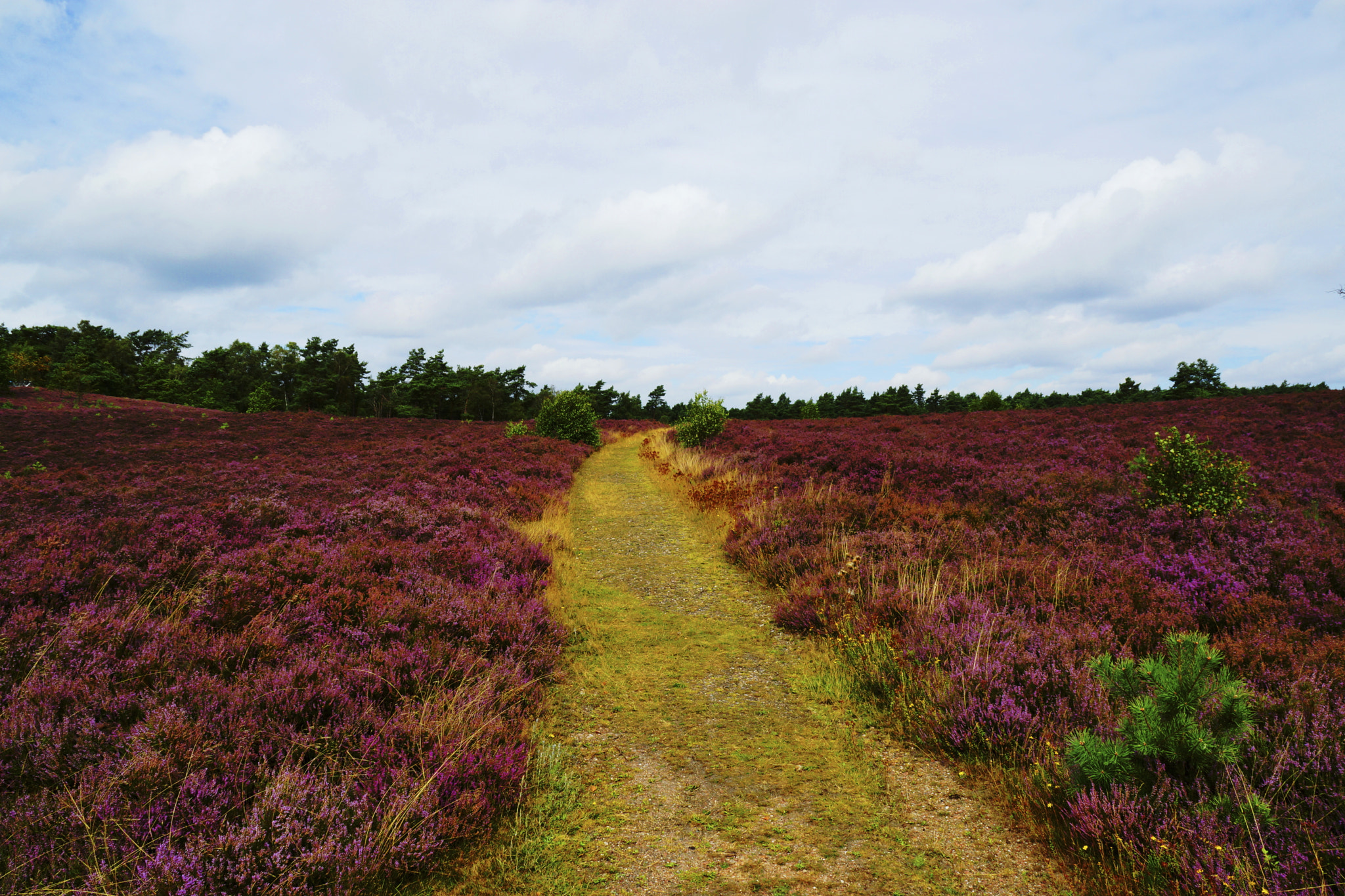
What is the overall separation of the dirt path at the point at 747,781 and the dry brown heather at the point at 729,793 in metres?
0.01

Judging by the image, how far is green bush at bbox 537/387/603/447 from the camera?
28.8 m

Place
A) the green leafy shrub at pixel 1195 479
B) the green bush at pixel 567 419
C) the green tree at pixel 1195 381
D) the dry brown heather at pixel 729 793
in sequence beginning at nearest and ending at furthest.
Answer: the dry brown heather at pixel 729 793, the green leafy shrub at pixel 1195 479, the green bush at pixel 567 419, the green tree at pixel 1195 381

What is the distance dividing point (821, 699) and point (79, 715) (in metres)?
5.60

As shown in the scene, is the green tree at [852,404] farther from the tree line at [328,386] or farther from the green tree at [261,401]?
the green tree at [261,401]

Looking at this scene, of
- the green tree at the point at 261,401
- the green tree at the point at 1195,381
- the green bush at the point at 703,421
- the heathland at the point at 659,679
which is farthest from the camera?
the green tree at the point at 261,401

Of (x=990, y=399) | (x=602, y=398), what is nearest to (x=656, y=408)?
(x=602, y=398)

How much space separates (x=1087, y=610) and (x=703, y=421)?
19.6 m

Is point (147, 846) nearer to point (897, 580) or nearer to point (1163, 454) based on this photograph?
point (897, 580)

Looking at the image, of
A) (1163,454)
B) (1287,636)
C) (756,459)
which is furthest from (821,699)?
(756,459)

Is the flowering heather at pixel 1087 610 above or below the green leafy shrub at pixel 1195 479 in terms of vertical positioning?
below

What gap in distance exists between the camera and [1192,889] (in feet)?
8.49

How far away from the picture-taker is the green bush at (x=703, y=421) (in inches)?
984

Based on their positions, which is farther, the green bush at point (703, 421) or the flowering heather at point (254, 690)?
the green bush at point (703, 421)

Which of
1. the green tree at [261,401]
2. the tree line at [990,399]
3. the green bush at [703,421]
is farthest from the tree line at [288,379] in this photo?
the green bush at [703,421]
